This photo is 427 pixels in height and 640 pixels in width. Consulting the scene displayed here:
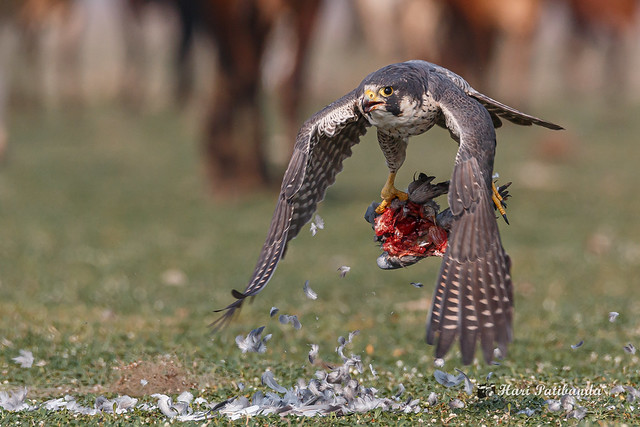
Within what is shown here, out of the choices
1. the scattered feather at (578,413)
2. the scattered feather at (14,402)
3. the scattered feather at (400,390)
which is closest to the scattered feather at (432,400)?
the scattered feather at (400,390)

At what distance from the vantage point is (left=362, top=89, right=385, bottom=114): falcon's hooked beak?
483 centimetres

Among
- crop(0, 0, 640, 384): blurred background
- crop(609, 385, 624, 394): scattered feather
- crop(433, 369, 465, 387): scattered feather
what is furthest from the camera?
crop(0, 0, 640, 384): blurred background

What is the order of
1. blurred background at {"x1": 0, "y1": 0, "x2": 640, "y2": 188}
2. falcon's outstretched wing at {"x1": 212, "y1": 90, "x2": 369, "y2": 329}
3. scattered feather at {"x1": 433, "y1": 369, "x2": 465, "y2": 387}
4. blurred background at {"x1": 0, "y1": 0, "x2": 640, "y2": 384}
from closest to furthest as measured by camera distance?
1. falcon's outstretched wing at {"x1": 212, "y1": 90, "x2": 369, "y2": 329}
2. scattered feather at {"x1": 433, "y1": 369, "x2": 465, "y2": 387}
3. blurred background at {"x1": 0, "y1": 0, "x2": 640, "y2": 384}
4. blurred background at {"x1": 0, "y1": 0, "x2": 640, "y2": 188}

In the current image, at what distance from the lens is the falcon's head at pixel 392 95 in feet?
15.8

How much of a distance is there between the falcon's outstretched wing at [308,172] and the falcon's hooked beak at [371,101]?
0.17 metres

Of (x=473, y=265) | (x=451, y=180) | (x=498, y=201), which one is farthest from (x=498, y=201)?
(x=473, y=265)

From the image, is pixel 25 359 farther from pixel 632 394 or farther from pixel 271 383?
pixel 632 394

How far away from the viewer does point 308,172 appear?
17.8 feet

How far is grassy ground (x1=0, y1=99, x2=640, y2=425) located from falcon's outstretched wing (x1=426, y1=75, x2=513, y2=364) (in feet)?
3.02

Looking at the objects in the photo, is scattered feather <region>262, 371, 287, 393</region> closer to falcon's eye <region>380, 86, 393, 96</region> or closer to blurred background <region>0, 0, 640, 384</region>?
blurred background <region>0, 0, 640, 384</region>

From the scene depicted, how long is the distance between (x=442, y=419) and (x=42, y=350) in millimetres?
3318

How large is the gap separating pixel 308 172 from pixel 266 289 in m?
4.66

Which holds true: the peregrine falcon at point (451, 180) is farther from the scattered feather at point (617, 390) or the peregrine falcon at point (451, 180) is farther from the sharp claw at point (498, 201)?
the scattered feather at point (617, 390)

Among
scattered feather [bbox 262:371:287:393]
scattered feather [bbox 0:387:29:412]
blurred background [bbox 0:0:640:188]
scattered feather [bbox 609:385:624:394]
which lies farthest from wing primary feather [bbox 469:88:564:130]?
blurred background [bbox 0:0:640:188]
